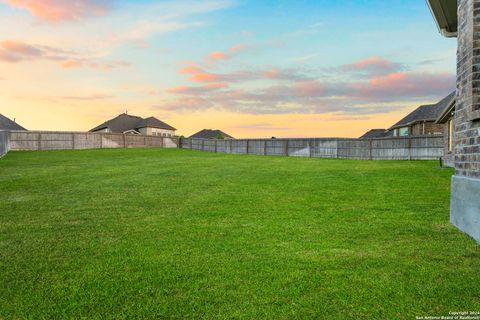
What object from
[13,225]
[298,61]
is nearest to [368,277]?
[13,225]

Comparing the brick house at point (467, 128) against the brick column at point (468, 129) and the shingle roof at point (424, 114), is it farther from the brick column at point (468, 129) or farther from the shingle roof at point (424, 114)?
the shingle roof at point (424, 114)

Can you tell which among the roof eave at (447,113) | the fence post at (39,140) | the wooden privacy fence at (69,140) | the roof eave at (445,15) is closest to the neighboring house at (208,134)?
the wooden privacy fence at (69,140)

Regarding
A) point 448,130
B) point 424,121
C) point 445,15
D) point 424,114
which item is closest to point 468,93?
point 445,15

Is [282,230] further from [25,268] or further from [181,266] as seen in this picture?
[25,268]

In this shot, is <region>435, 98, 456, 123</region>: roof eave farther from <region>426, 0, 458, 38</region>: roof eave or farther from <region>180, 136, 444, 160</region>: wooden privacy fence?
<region>426, 0, 458, 38</region>: roof eave

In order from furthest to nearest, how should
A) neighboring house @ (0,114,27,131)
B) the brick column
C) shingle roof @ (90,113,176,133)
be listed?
shingle roof @ (90,113,176,133), neighboring house @ (0,114,27,131), the brick column

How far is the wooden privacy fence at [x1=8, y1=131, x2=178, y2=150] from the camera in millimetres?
28484

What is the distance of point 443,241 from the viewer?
14.7ft

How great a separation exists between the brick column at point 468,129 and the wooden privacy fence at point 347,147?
57.6 ft

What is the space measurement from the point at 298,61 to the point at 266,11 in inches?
129

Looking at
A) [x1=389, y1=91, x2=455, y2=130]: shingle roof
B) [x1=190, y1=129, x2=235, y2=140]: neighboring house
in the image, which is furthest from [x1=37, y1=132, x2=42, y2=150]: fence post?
[x1=190, y1=129, x2=235, y2=140]: neighboring house

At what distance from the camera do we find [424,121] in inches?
1256

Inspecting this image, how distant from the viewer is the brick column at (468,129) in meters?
4.82

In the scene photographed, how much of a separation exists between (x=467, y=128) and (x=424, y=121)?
3057 cm
